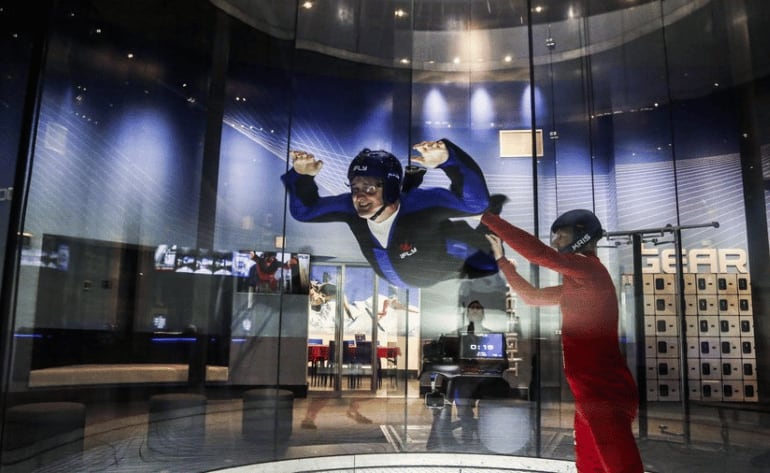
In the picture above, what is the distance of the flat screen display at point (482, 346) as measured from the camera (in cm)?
567

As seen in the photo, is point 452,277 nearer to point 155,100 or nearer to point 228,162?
point 228,162

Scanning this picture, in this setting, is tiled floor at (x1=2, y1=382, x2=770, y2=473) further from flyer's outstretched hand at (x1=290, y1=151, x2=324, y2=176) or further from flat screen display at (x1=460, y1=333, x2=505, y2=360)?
flyer's outstretched hand at (x1=290, y1=151, x2=324, y2=176)

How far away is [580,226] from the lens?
5137 millimetres

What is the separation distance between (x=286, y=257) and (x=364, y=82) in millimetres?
2143

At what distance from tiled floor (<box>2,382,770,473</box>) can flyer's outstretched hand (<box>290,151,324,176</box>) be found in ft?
8.02

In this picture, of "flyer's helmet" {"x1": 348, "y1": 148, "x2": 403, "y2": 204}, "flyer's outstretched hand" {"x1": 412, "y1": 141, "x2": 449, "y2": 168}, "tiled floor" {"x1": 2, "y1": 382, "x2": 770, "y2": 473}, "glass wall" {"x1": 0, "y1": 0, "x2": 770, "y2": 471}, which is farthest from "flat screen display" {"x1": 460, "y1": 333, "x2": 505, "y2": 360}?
"flyer's outstretched hand" {"x1": 412, "y1": 141, "x2": 449, "y2": 168}

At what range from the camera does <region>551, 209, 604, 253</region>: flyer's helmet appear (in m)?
4.95

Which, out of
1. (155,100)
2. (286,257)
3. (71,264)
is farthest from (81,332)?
(155,100)

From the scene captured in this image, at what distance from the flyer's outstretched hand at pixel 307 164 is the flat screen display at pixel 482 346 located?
2370mm

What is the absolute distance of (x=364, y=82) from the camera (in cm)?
617

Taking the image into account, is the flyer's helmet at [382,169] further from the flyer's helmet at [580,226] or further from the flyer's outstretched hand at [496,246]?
the flyer's helmet at [580,226]

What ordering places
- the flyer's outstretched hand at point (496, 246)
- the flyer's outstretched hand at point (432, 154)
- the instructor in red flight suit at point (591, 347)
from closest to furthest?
the instructor in red flight suit at point (591, 347), the flyer's outstretched hand at point (496, 246), the flyer's outstretched hand at point (432, 154)

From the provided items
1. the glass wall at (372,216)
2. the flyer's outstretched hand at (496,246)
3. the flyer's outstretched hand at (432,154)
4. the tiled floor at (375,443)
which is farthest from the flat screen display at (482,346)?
the flyer's outstretched hand at (432,154)

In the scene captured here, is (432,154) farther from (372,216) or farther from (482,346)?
(482,346)
